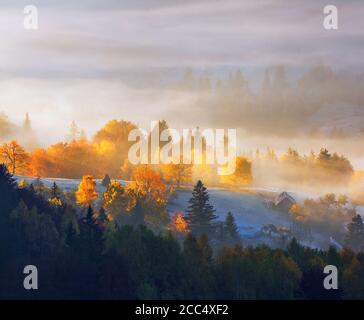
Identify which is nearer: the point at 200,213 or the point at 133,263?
the point at 133,263

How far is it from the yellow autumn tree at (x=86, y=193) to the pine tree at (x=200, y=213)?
22.4 feet

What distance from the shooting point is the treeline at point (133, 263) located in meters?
49.9

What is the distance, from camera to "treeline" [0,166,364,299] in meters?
49.9

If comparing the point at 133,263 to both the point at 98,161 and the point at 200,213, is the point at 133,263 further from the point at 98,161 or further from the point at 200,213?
the point at 98,161

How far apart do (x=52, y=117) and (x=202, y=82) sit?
38.3 ft

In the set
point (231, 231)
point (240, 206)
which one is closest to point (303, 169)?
point (240, 206)

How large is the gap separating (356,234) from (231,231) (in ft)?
30.5

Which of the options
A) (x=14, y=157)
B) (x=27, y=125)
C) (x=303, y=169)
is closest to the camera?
(x=14, y=157)

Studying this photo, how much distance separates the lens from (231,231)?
2341 inches

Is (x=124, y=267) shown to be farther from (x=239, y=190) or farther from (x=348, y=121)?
(x=348, y=121)

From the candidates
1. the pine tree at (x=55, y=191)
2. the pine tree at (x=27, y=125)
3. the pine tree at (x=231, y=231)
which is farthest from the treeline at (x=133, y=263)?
the pine tree at (x=27, y=125)

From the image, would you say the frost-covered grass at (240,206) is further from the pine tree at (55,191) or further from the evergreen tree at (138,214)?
the evergreen tree at (138,214)
